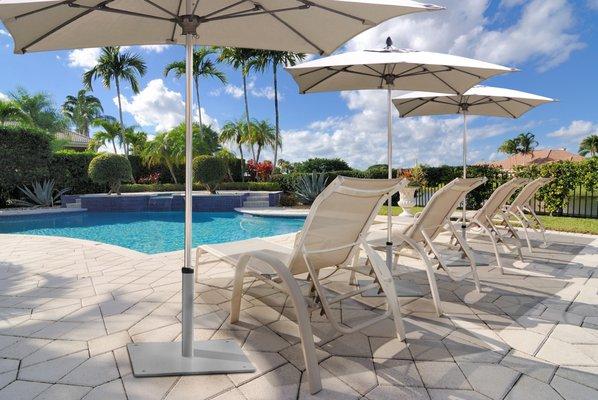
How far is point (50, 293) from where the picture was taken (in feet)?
12.5

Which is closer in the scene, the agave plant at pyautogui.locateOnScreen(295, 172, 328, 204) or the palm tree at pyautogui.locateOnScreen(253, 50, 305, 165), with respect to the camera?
the agave plant at pyautogui.locateOnScreen(295, 172, 328, 204)

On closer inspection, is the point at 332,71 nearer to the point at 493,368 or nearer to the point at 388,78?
the point at 388,78

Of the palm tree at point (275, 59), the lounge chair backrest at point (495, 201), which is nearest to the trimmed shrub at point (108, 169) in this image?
the palm tree at point (275, 59)

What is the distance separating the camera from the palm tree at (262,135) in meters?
26.2

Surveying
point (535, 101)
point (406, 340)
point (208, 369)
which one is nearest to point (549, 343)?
point (406, 340)

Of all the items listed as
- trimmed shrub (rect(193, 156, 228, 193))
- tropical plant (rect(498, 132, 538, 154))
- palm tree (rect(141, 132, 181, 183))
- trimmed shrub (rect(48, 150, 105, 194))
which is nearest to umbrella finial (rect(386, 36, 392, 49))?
trimmed shrub (rect(193, 156, 228, 193))

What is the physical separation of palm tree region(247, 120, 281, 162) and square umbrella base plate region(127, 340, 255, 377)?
24.1 meters

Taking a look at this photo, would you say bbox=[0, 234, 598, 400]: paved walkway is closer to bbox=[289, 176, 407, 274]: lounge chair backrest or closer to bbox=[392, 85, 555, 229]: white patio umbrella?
bbox=[289, 176, 407, 274]: lounge chair backrest

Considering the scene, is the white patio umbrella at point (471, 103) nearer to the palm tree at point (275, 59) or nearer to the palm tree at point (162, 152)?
the palm tree at point (275, 59)

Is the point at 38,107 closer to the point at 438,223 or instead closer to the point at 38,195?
the point at 38,195

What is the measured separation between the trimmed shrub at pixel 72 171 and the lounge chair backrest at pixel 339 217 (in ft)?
57.7

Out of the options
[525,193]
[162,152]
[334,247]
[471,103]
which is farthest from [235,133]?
[334,247]

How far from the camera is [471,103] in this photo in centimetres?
652

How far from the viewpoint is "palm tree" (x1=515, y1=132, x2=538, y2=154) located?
64062mm
